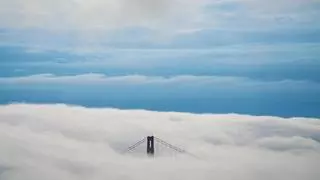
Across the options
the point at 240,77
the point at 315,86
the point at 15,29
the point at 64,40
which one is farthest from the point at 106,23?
the point at 315,86

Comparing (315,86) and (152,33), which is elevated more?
(152,33)

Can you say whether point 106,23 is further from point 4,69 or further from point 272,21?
point 272,21

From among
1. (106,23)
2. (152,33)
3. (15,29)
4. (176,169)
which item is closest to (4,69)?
(15,29)

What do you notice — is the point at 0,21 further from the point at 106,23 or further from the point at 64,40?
the point at 106,23

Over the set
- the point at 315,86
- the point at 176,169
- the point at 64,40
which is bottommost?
the point at 176,169

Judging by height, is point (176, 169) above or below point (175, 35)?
below

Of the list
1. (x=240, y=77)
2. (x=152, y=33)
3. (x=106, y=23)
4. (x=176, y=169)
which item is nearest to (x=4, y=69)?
(x=106, y=23)

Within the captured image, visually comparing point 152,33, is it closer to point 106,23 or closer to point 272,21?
point 106,23
